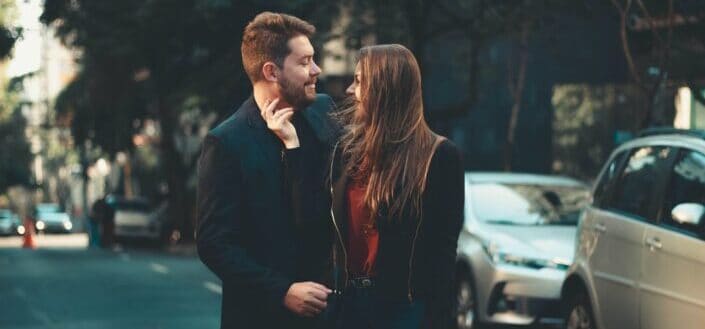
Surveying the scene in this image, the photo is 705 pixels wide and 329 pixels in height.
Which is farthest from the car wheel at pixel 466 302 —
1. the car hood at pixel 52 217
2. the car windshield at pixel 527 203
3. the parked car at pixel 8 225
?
the parked car at pixel 8 225

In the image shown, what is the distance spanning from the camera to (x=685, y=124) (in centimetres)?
2153

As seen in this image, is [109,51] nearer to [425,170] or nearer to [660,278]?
[660,278]

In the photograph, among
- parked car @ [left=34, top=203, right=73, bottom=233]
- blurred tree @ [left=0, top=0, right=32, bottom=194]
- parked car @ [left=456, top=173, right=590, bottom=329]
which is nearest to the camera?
parked car @ [left=456, top=173, right=590, bottom=329]

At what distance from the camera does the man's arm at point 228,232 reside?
432cm

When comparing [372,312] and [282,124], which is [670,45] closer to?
[372,312]

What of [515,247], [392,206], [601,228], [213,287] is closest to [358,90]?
[392,206]

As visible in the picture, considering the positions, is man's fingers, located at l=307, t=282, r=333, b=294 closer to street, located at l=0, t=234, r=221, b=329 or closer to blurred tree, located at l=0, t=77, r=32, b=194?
street, located at l=0, t=234, r=221, b=329

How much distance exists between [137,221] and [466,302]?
1262 inches

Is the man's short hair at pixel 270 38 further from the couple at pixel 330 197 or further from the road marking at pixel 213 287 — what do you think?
the road marking at pixel 213 287

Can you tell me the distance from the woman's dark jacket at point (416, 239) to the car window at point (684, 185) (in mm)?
3357

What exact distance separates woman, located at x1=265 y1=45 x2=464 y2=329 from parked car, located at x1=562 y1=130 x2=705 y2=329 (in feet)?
10.2

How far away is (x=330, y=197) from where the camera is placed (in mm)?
4469

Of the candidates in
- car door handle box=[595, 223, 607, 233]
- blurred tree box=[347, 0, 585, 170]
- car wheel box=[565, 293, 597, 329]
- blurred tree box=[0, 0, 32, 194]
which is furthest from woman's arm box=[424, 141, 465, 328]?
blurred tree box=[0, 0, 32, 194]

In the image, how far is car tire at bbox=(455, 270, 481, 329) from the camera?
1257 centimetres
